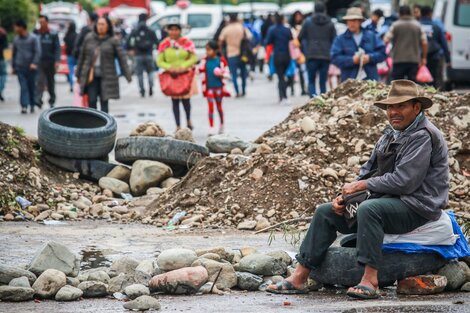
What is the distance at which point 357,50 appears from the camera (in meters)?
17.3

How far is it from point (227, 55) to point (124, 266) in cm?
2076

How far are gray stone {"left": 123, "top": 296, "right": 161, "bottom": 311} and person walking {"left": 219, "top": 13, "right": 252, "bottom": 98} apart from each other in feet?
68.8

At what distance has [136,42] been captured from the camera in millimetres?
30109

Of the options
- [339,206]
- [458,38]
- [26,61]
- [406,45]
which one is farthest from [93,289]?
[458,38]

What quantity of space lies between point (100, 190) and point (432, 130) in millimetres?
5965

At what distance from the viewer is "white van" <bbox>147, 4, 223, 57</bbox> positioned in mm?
38094

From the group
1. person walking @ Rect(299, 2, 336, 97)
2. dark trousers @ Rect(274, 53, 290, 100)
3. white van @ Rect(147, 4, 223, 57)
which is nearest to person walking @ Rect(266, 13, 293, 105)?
dark trousers @ Rect(274, 53, 290, 100)

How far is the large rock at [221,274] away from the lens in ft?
27.5

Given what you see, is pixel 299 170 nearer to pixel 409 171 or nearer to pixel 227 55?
pixel 409 171

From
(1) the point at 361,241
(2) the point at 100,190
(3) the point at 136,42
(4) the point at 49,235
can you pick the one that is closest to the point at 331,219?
(1) the point at 361,241

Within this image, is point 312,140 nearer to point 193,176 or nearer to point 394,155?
point 193,176

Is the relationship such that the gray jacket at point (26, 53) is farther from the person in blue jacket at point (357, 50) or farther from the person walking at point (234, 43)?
the person in blue jacket at point (357, 50)

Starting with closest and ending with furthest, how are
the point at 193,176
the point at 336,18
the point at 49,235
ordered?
the point at 49,235 → the point at 193,176 → the point at 336,18

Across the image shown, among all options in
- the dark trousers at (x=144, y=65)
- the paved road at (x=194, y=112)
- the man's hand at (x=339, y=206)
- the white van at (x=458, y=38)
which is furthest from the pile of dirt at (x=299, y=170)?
the dark trousers at (x=144, y=65)
